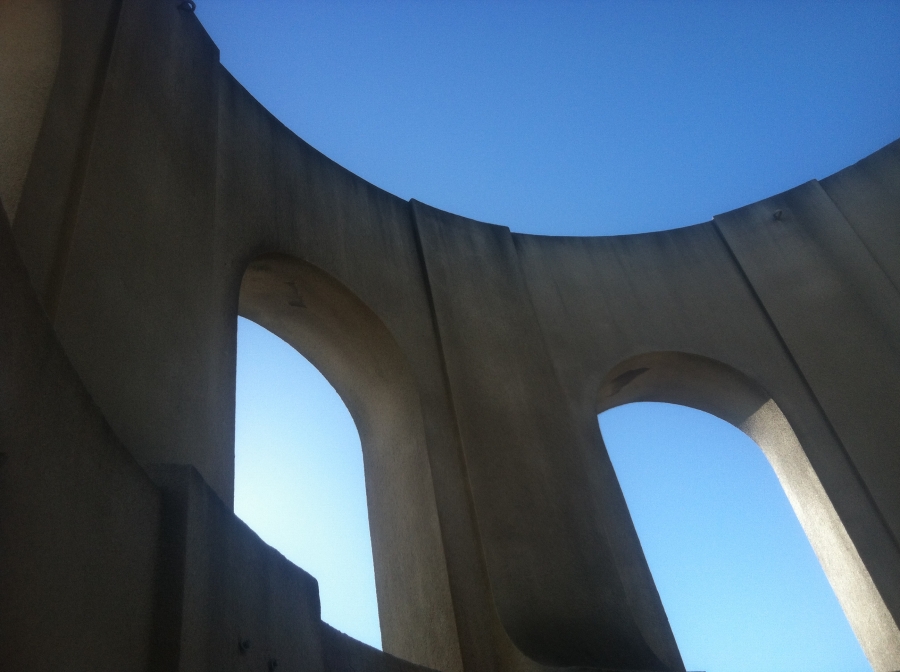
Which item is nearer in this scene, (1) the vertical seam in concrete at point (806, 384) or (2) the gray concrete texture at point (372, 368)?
(2) the gray concrete texture at point (372, 368)

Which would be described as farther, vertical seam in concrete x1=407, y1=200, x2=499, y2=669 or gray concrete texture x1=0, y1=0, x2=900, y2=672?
vertical seam in concrete x1=407, y1=200, x2=499, y2=669

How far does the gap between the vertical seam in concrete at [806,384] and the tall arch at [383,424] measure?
369 cm

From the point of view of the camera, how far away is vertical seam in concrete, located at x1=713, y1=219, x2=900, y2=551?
21.3ft

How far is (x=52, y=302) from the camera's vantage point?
10.2 feet

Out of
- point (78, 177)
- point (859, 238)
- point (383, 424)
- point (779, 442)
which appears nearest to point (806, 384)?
point (779, 442)

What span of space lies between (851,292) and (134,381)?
6.74 metres

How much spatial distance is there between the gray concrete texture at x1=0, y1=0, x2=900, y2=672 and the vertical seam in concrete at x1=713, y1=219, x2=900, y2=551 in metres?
0.03

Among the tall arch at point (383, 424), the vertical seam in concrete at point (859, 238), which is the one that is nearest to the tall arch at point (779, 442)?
the vertical seam in concrete at point (859, 238)

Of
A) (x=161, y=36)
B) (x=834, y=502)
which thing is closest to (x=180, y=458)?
(x=161, y=36)

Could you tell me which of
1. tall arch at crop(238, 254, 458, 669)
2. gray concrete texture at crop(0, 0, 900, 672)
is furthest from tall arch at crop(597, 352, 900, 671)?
tall arch at crop(238, 254, 458, 669)

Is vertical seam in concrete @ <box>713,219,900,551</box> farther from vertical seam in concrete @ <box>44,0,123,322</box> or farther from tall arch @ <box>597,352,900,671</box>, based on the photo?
vertical seam in concrete @ <box>44,0,123,322</box>

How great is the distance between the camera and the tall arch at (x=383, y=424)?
501cm

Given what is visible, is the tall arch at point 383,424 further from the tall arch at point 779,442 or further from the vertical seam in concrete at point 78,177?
the tall arch at point 779,442

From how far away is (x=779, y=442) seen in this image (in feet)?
23.7
